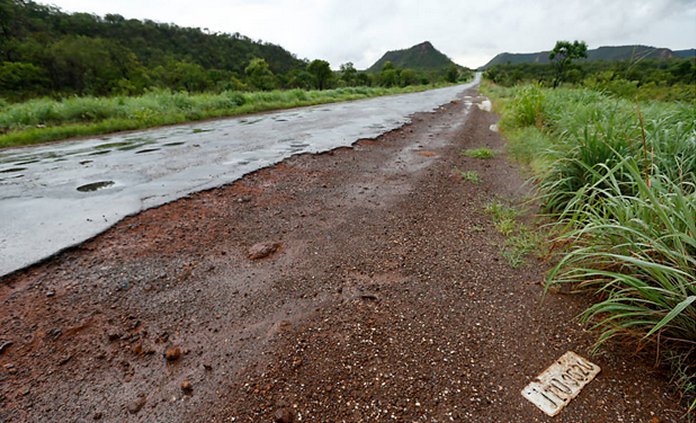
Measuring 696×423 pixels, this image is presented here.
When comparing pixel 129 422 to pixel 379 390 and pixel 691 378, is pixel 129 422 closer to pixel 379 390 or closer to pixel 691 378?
pixel 379 390

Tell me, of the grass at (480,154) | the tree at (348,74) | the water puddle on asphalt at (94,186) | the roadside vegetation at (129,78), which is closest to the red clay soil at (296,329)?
the water puddle on asphalt at (94,186)

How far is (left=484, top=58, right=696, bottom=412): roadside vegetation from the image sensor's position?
138 cm

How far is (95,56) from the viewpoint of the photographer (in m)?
37.1

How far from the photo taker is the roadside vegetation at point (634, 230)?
4.53 ft

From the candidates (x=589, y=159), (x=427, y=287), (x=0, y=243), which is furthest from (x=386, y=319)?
(x=0, y=243)

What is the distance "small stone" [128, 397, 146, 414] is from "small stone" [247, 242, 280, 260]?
1215mm

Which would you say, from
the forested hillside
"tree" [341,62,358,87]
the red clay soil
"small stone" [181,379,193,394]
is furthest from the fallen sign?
"tree" [341,62,358,87]

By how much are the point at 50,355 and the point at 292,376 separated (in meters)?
1.34

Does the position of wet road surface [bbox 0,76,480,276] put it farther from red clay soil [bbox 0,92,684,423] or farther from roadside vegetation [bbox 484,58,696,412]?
roadside vegetation [bbox 484,58,696,412]

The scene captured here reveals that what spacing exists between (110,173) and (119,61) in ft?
163

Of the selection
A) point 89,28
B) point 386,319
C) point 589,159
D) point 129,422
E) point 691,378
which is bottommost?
point 129,422

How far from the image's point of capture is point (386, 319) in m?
1.79

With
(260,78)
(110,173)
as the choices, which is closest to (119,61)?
(260,78)

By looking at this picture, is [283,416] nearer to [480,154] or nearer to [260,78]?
[480,154]
